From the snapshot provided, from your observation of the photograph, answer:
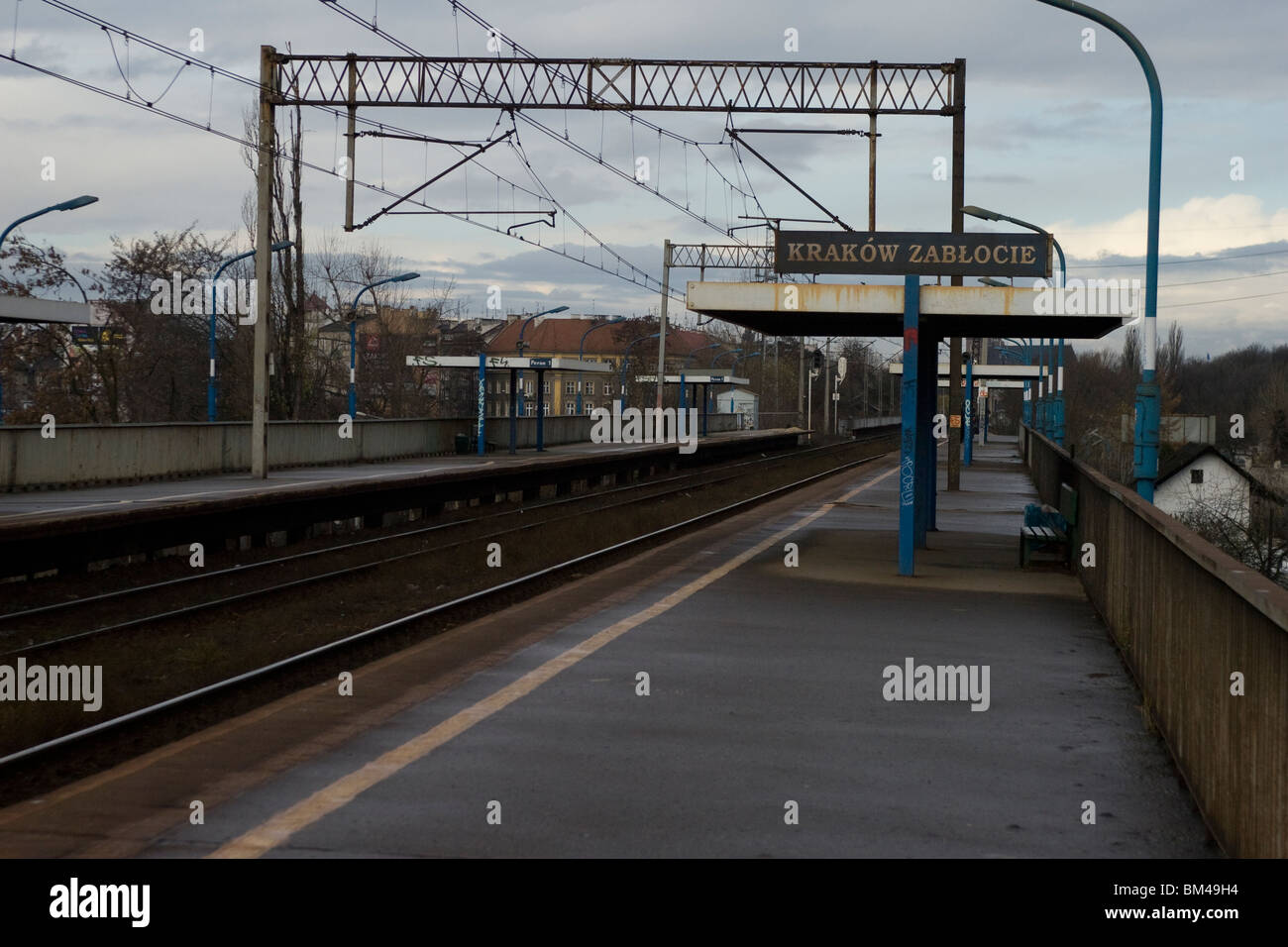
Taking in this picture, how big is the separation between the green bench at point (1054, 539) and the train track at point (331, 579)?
500 cm

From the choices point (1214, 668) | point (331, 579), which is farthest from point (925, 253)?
point (1214, 668)

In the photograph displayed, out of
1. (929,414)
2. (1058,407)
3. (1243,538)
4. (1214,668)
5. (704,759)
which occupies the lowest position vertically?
(1243,538)

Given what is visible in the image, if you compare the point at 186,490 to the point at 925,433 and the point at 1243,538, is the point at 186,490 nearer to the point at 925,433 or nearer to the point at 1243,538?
the point at 925,433

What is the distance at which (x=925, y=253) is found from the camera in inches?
590

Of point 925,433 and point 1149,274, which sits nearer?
point 1149,274

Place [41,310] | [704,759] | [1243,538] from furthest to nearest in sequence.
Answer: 1. [1243,538]
2. [41,310]
3. [704,759]

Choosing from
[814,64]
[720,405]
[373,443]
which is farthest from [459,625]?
[720,405]

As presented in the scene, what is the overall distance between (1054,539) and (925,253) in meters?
3.71

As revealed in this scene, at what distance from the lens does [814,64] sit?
2186 cm

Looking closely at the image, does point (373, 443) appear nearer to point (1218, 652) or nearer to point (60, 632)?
point (60, 632)

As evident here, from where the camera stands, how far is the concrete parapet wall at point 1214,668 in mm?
4672

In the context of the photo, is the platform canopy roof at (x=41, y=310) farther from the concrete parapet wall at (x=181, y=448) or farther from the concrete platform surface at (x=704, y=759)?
the concrete platform surface at (x=704, y=759)

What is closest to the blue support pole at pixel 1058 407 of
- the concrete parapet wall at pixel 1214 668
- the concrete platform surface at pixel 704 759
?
the concrete platform surface at pixel 704 759

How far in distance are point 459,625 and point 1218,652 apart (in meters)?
7.39
